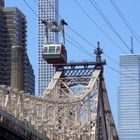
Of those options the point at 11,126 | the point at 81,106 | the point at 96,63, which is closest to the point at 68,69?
the point at 96,63

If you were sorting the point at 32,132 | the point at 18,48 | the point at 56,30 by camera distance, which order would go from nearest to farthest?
the point at 32,132 → the point at 56,30 → the point at 18,48

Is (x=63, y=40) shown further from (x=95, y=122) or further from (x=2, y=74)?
(x=2, y=74)

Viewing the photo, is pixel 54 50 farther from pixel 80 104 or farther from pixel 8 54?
pixel 8 54

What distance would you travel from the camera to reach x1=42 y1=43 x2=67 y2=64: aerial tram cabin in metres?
98.9

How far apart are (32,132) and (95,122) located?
31.5 meters

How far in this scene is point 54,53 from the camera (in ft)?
324

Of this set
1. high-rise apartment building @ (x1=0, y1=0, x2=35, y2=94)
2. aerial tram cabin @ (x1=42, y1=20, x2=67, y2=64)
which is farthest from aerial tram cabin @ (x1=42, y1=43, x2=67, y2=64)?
high-rise apartment building @ (x1=0, y1=0, x2=35, y2=94)

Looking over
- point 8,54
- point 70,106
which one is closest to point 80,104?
point 70,106

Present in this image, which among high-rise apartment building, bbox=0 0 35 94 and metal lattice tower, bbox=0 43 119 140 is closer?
metal lattice tower, bbox=0 43 119 140

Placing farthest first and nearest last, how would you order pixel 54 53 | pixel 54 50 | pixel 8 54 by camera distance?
pixel 8 54
pixel 54 50
pixel 54 53

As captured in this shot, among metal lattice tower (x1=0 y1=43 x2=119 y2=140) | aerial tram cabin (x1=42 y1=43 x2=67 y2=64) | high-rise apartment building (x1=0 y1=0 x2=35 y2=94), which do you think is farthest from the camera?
high-rise apartment building (x1=0 y1=0 x2=35 y2=94)

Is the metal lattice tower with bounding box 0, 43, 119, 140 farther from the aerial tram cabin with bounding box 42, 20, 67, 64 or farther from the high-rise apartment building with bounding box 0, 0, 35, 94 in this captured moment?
the high-rise apartment building with bounding box 0, 0, 35, 94

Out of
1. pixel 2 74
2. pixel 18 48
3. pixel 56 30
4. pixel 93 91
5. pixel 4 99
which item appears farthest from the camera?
pixel 18 48

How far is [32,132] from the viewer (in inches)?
3108
